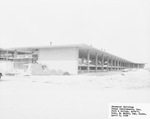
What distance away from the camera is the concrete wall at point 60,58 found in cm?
2877

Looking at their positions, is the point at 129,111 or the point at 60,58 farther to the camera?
the point at 60,58

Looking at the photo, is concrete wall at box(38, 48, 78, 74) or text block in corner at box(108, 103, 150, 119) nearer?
text block in corner at box(108, 103, 150, 119)

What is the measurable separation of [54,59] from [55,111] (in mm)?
25876

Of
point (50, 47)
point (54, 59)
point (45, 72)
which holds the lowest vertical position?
point (45, 72)

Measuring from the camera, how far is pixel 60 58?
1192 inches

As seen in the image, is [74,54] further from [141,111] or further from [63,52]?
[141,111]

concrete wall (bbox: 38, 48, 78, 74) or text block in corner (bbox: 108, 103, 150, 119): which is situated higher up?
concrete wall (bbox: 38, 48, 78, 74)

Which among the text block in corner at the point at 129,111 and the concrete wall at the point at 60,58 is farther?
the concrete wall at the point at 60,58

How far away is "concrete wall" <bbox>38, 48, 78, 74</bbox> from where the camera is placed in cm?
2877

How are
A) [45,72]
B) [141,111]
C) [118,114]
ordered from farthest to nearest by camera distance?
[45,72] < [141,111] < [118,114]

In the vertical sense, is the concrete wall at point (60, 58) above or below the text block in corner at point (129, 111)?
above

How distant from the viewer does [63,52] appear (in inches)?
1186

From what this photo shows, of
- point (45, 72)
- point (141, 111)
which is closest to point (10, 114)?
point (141, 111)

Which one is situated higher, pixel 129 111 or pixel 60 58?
pixel 60 58
